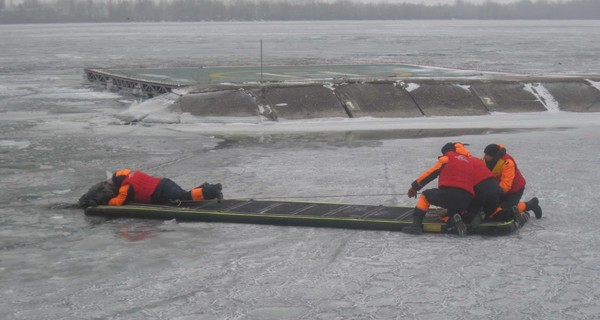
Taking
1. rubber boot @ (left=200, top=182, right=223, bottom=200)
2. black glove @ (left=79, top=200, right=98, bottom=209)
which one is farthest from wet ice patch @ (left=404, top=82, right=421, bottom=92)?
black glove @ (left=79, top=200, right=98, bottom=209)

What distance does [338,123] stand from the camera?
18.6 m

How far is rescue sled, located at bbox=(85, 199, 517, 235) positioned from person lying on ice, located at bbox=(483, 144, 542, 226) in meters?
0.20

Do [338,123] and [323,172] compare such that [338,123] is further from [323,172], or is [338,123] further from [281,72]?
[281,72]

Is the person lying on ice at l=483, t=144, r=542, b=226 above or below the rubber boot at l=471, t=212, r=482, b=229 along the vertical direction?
above

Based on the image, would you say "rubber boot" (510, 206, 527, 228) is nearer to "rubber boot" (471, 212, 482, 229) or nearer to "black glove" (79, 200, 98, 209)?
"rubber boot" (471, 212, 482, 229)

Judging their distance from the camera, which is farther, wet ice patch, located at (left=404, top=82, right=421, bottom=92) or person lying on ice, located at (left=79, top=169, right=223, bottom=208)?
wet ice patch, located at (left=404, top=82, right=421, bottom=92)

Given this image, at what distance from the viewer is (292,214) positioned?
894 cm

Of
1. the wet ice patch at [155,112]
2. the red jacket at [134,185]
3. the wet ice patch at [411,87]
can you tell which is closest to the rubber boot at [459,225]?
the red jacket at [134,185]

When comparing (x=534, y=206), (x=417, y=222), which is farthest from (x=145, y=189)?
(x=534, y=206)

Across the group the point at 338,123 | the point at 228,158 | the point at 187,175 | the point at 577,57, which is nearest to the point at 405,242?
the point at 187,175

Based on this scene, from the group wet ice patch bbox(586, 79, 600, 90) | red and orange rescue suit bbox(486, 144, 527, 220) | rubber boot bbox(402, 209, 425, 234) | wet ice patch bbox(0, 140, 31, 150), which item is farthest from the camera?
wet ice patch bbox(586, 79, 600, 90)

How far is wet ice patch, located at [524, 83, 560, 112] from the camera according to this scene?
20.4m

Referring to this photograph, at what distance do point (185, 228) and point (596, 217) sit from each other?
505 cm

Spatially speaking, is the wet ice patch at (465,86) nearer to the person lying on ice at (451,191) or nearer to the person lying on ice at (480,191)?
the person lying on ice at (480,191)
